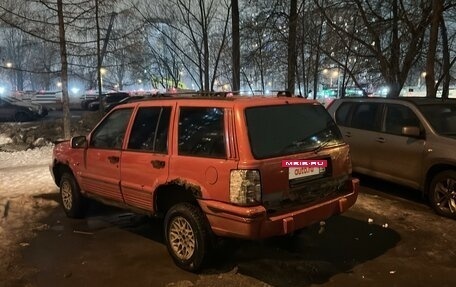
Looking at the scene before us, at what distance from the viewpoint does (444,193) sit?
6.72 m

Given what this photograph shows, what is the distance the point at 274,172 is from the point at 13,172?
7219 millimetres

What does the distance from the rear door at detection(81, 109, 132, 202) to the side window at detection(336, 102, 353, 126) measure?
4.67m

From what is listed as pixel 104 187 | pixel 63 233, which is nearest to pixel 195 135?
pixel 104 187

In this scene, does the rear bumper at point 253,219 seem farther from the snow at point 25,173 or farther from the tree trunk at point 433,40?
the tree trunk at point 433,40

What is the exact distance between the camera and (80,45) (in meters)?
13.5

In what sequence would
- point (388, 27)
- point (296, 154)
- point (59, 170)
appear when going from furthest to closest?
point (388, 27) < point (59, 170) < point (296, 154)

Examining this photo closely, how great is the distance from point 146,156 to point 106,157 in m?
0.88

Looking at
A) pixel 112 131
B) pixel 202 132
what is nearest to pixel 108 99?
pixel 112 131

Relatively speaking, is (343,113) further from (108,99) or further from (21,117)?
(108,99)

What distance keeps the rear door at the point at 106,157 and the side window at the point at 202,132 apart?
1111 millimetres

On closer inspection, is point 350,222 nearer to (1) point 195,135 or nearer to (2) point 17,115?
(1) point 195,135

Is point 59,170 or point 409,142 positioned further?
point 409,142

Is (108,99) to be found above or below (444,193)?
above

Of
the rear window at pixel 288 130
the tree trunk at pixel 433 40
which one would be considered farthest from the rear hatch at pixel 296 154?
the tree trunk at pixel 433 40
